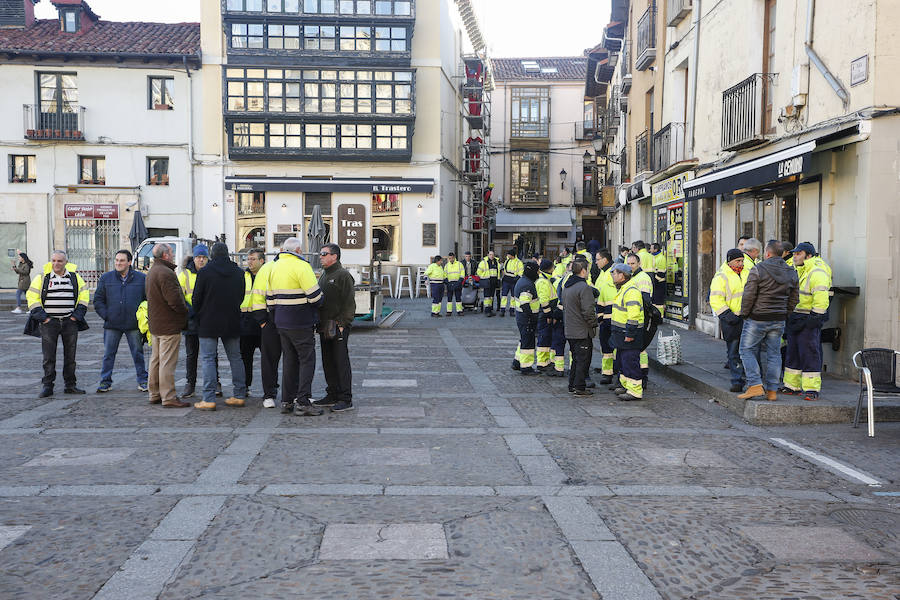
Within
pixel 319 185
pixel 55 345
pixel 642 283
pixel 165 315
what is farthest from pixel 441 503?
pixel 319 185

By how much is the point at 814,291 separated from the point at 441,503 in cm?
578

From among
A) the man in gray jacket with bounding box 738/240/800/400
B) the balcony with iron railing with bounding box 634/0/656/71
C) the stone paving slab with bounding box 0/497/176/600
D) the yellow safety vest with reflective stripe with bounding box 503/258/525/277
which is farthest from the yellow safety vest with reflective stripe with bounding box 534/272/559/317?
the balcony with iron railing with bounding box 634/0/656/71

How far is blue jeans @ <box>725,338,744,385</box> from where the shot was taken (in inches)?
378

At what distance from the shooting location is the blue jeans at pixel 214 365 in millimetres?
9008

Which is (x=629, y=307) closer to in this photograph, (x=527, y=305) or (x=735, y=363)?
(x=735, y=363)

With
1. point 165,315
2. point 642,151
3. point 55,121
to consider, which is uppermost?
point 55,121

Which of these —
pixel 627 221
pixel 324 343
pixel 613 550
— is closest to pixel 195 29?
pixel 627 221

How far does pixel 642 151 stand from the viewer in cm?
2217

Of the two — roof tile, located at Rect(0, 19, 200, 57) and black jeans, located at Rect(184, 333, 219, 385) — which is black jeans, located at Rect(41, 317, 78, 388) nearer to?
black jeans, located at Rect(184, 333, 219, 385)

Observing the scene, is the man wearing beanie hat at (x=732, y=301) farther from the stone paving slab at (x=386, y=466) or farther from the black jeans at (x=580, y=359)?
the stone paving slab at (x=386, y=466)

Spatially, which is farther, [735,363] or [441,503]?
[735,363]

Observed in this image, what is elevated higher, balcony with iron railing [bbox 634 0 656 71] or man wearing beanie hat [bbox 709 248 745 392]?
balcony with iron railing [bbox 634 0 656 71]

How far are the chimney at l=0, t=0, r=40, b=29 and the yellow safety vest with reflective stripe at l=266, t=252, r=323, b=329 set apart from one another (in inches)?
1117

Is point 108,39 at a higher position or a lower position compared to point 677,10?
higher
